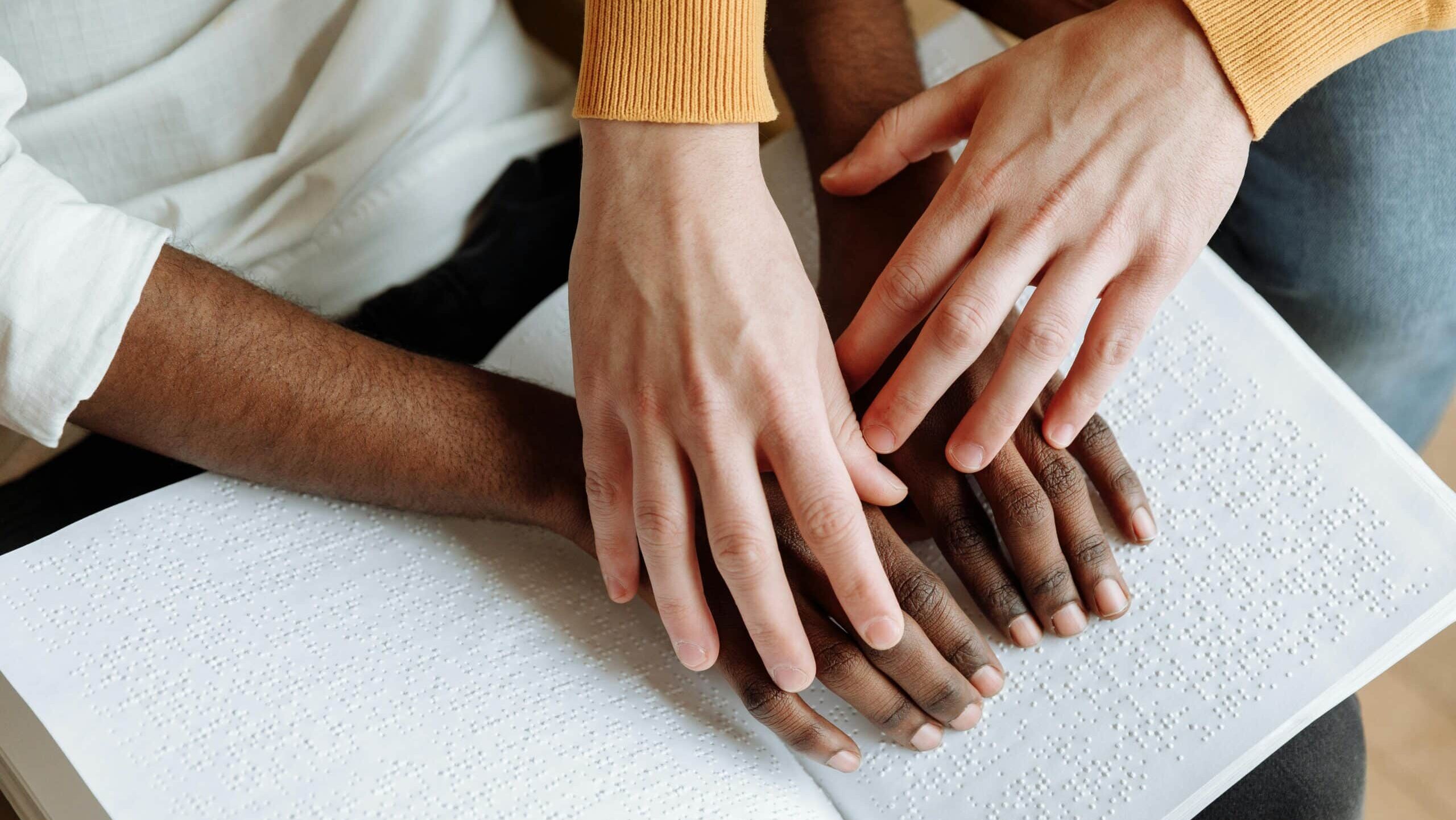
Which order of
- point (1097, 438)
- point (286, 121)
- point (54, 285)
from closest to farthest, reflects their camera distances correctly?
1. point (54, 285)
2. point (1097, 438)
3. point (286, 121)

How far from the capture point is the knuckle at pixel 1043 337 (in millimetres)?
591

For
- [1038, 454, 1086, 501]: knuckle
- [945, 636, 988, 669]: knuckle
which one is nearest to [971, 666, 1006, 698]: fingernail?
[945, 636, 988, 669]: knuckle

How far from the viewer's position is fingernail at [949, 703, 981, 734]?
0.59 m

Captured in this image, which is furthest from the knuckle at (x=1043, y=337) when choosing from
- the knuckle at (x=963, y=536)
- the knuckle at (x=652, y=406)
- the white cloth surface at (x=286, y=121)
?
the white cloth surface at (x=286, y=121)

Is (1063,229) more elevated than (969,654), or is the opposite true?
(1063,229)

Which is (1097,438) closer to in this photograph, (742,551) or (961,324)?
(961,324)

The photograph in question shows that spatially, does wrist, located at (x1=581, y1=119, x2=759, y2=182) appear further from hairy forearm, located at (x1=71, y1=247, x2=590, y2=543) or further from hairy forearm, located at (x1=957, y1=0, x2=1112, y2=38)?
hairy forearm, located at (x1=957, y1=0, x2=1112, y2=38)

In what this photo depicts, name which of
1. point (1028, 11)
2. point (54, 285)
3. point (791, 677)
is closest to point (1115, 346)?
point (791, 677)

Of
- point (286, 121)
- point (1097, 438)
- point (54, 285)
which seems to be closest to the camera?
point (54, 285)

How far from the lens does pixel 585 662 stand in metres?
0.62

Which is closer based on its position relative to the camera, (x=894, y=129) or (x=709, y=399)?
(x=709, y=399)

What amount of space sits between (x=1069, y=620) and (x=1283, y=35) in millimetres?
372

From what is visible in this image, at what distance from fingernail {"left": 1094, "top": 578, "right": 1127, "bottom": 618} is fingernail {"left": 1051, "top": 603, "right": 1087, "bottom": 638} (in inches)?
0.5

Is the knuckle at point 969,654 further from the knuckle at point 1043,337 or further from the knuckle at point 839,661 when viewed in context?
the knuckle at point 1043,337
